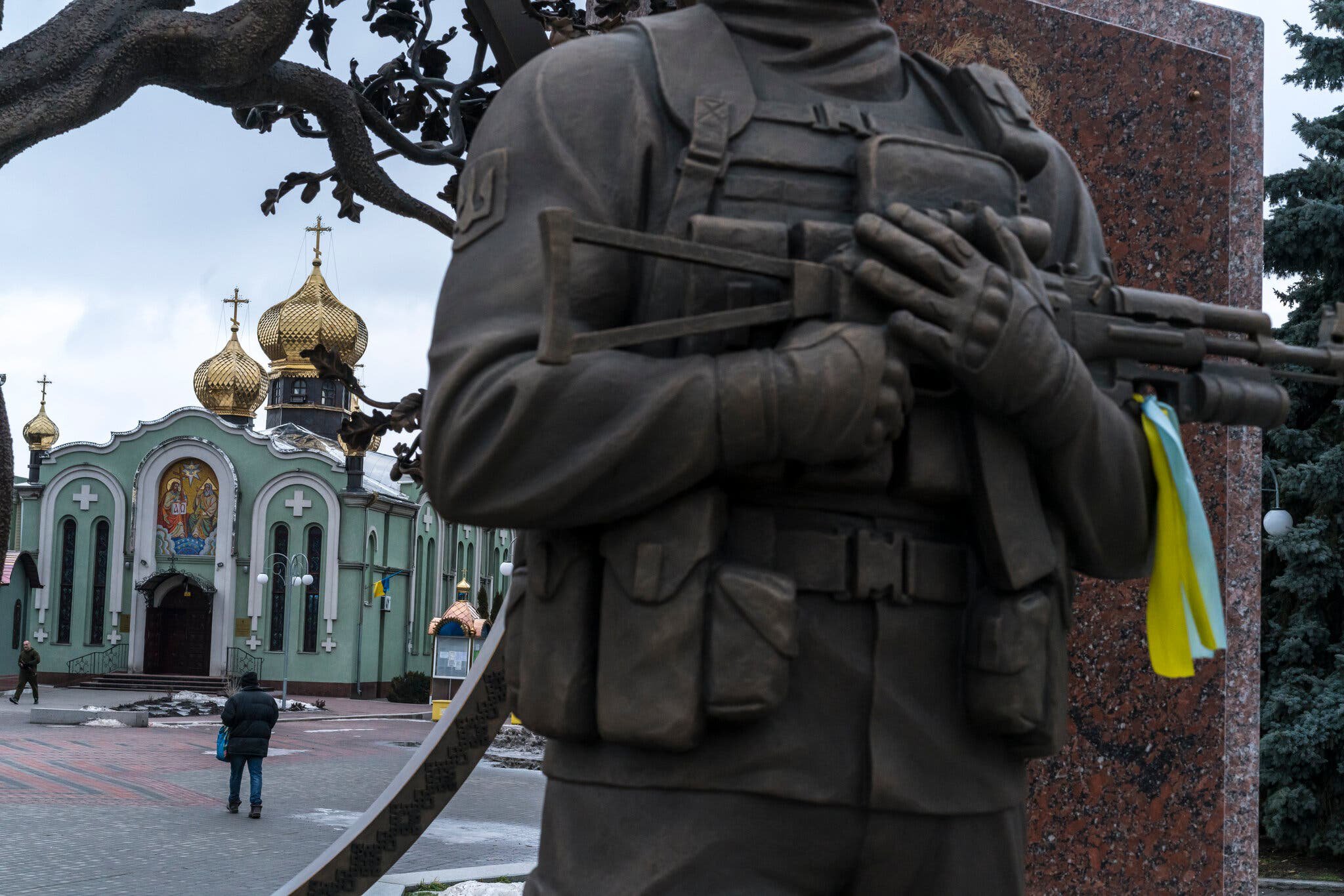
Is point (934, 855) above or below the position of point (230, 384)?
below

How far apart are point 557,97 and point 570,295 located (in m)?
0.34

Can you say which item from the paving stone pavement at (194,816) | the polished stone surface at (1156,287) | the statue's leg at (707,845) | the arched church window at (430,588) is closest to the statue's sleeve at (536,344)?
the statue's leg at (707,845)

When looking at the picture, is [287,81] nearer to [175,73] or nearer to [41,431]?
[175,73]

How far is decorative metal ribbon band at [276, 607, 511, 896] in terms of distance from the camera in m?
4.31

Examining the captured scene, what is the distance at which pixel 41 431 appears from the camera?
4750cm

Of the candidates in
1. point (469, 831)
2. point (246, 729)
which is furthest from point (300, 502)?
point (469, 831)

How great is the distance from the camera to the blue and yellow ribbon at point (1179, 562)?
212 centimetres

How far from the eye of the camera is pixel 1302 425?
46.5 ft

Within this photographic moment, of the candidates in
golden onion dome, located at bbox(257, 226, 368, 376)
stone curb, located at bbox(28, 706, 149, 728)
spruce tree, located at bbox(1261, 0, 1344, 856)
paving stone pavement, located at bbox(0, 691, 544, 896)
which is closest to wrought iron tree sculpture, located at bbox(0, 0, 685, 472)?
paving stone pavement, located at bbox(0, 691, 544, 896)

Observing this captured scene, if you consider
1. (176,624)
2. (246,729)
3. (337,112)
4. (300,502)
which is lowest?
(176,624)

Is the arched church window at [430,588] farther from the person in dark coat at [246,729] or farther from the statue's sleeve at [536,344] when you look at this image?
the statue's sleeve at [536,344]

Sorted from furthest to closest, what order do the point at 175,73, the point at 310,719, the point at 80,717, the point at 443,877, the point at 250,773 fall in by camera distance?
the point at 310,719 → the point at 80,717 → the point at 250,773 → the point at 443,877 → the point at 175,73

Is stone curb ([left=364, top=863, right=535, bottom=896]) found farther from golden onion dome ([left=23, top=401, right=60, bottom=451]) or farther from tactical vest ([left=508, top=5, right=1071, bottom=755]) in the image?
golden onion dome ([left=23, top=401, right=60, bottom=451])

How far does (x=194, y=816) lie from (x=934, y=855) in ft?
43.9
